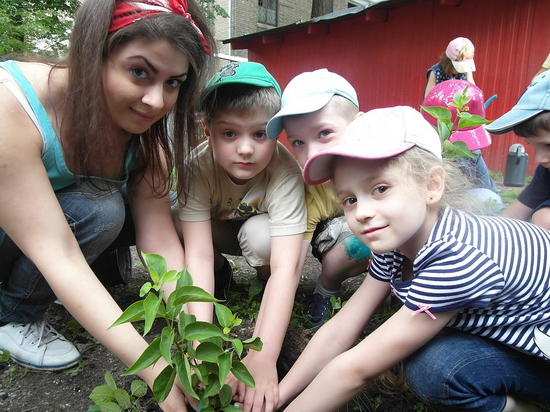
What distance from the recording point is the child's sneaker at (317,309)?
192 centimetres

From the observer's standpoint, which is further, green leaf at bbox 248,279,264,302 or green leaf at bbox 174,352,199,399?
green leaf at bbox 248,279,264,302

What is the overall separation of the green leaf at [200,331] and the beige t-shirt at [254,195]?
758mm

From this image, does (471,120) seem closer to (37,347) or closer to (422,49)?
(37,347)

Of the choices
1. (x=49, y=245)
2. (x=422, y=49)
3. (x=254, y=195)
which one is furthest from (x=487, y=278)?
(x=422, y=49)

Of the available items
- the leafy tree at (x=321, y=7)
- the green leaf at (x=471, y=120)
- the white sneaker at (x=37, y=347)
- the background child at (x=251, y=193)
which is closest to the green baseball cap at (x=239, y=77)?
the background child at (x=251, y=193)

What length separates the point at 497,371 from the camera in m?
1.17

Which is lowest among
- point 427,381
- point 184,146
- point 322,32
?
point 427,381

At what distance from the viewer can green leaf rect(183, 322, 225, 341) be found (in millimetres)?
977

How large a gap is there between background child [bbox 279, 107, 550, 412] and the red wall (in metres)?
5.76

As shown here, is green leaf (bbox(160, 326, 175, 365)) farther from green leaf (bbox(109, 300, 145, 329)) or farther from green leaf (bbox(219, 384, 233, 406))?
green leaf (bbox(219, 384, 233, 406))

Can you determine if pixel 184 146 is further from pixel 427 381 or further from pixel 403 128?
pixel 427 381

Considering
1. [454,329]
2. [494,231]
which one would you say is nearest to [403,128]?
[494,231]

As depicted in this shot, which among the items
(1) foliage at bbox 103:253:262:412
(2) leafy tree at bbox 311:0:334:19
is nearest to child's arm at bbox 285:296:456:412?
(1) foliage at bbox 103:253:262:412

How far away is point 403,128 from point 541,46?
6186mm
